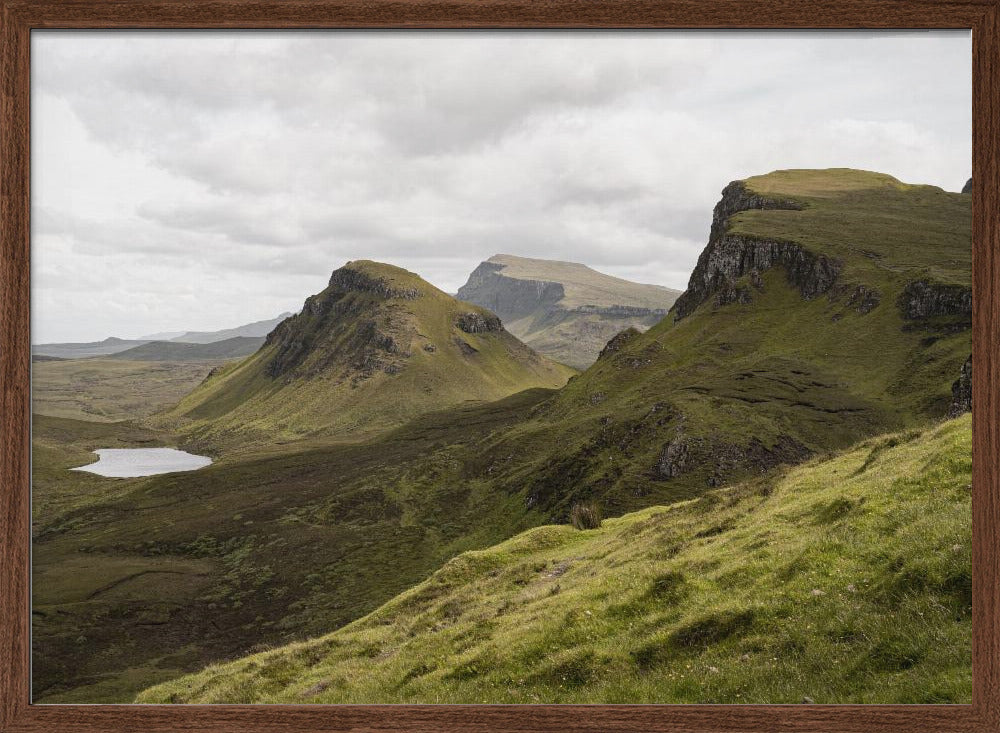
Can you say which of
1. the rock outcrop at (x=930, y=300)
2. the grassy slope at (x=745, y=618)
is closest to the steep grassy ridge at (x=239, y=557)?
the grassy slope at (x=745, y=618)

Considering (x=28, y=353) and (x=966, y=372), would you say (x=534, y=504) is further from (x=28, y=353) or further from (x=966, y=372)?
(x=28, y=353)

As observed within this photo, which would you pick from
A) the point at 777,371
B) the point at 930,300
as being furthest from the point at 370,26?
the point at 930,300

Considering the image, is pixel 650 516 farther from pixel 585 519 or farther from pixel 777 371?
pixel 777 371

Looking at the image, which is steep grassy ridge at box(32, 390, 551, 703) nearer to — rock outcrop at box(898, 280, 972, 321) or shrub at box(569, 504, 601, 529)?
shrub at box(569, 504, 601, 529)

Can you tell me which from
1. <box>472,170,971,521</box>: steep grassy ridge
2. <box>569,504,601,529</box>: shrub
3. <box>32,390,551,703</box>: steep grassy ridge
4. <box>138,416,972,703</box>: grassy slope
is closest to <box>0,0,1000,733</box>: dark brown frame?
<box>138,416,972,703</box>: grassy slope

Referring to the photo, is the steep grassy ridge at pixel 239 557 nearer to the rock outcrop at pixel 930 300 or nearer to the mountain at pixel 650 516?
the mountain at pixel 650 516
